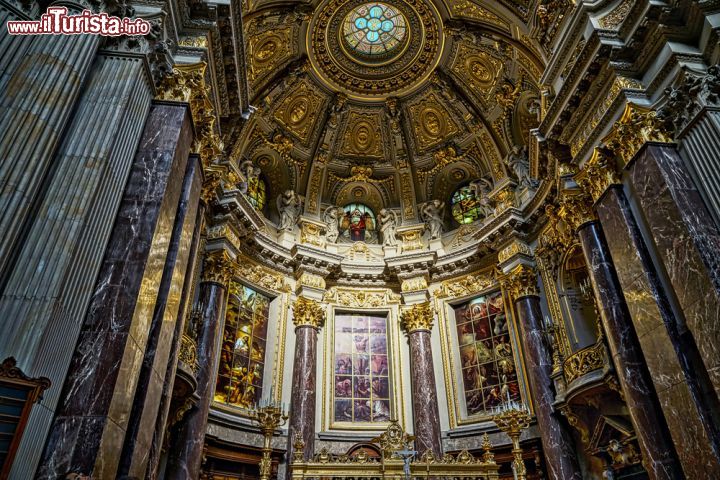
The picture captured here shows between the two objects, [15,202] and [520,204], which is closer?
[15,202]

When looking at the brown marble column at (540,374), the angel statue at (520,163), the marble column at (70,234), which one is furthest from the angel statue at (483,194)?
the marble column at (70,234)

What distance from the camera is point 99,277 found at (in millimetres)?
6281

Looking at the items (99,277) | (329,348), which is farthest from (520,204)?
(99,277)

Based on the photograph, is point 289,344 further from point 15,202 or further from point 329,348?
point 15,202

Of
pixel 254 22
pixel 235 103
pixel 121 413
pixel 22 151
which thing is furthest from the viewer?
pixel 254 22

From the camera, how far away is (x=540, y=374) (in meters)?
13.1

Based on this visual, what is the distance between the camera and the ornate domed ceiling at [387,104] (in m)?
16.5

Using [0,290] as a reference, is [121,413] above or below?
below

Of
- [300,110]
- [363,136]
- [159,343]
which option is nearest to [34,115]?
[159,343]

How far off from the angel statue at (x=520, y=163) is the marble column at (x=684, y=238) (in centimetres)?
734

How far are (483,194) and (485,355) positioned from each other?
614cm

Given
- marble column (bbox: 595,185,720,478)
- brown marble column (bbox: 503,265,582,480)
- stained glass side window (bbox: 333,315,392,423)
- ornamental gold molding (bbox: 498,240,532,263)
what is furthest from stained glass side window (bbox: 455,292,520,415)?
marble column (bbox: 595,185,720,478)

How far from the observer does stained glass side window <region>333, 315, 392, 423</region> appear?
1559 centimetres

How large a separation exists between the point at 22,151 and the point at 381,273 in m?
13.4
